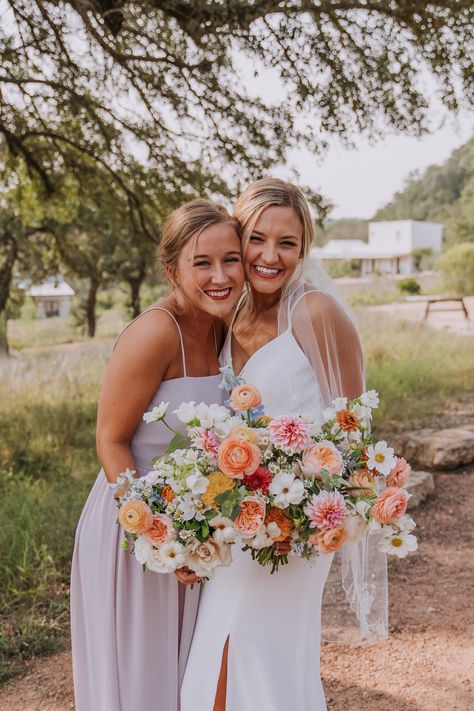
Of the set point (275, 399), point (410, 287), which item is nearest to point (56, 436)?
point (275, 399)

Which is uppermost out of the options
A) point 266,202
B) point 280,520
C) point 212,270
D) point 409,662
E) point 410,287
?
point 410,287

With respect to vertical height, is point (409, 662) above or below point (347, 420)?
below

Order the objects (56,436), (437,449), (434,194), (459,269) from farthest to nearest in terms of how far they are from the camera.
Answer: (434,194) < (459,269) < (56,436) < (437,449)

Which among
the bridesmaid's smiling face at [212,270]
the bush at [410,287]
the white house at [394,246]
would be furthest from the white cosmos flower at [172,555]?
the white house at [394,246]

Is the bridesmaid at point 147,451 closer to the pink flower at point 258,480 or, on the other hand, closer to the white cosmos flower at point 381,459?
the pink flower at point 258,480

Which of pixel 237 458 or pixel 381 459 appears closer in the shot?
pixel 237 458

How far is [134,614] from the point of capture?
2518mm

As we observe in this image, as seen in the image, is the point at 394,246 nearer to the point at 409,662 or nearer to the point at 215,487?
the point at 409,662

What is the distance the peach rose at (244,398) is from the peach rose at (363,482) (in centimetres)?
37

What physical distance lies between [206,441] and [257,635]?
2.53ft

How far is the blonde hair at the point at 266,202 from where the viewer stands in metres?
2.60

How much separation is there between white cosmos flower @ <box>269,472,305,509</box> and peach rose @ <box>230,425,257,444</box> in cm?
13

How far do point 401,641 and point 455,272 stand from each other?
2746 cm

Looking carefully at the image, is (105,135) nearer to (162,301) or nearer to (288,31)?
(288,31)
